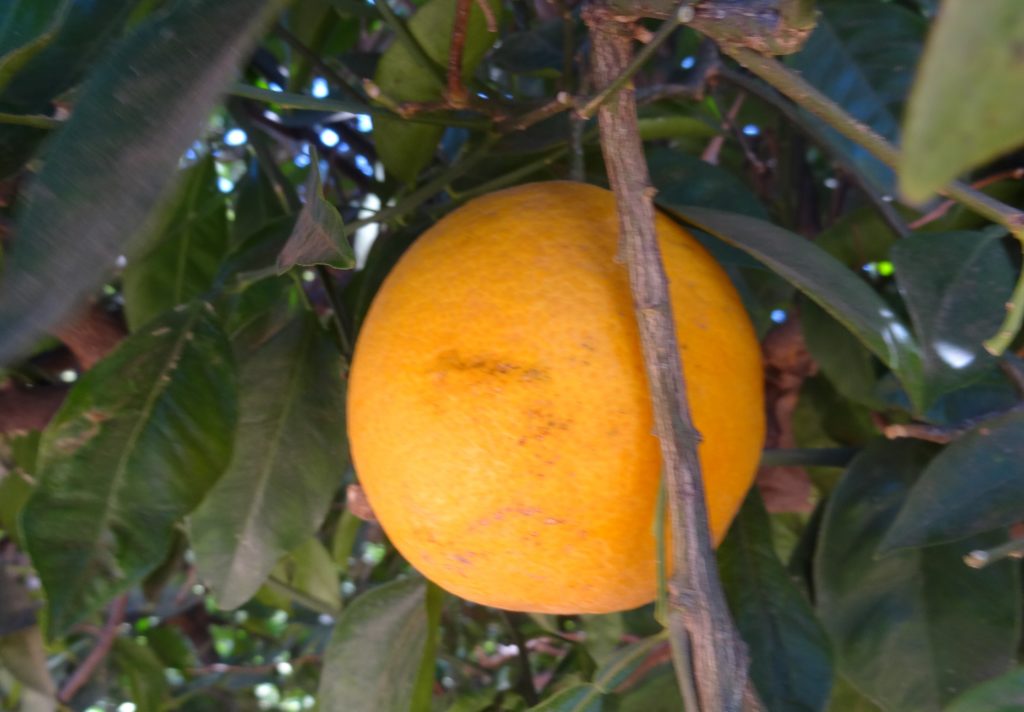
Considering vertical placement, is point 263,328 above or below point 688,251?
below

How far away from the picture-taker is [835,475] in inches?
42.6

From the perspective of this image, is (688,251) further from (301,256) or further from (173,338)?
(173,338)

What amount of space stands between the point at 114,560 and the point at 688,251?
1.48ft

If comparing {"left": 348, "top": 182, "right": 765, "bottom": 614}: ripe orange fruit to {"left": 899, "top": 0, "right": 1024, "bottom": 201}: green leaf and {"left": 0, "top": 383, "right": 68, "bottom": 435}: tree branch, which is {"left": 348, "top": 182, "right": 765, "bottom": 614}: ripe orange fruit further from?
{"left": 0, "top": 383, "right": 68, "bottom": 435}: tree branch

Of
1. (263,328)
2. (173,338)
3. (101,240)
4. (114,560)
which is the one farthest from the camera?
(263,328)

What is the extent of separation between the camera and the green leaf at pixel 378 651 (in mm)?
764

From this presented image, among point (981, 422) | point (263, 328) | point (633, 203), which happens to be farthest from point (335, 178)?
point (981, 422)

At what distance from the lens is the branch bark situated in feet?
1.49

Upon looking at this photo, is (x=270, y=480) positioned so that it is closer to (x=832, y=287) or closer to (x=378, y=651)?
(x=378, y=651)

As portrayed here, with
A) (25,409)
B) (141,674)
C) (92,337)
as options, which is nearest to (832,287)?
(92,337)

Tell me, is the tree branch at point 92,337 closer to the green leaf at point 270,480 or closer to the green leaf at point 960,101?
the green leaf at point 270,480

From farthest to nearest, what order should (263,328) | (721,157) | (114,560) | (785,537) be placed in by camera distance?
(721,157) < (785,537) < (263,328) < (114,560)

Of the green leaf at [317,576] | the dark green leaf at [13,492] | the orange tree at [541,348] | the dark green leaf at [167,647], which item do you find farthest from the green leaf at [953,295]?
the dark green leaf at [167,647]

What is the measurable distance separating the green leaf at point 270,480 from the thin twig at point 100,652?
0.64 meters
